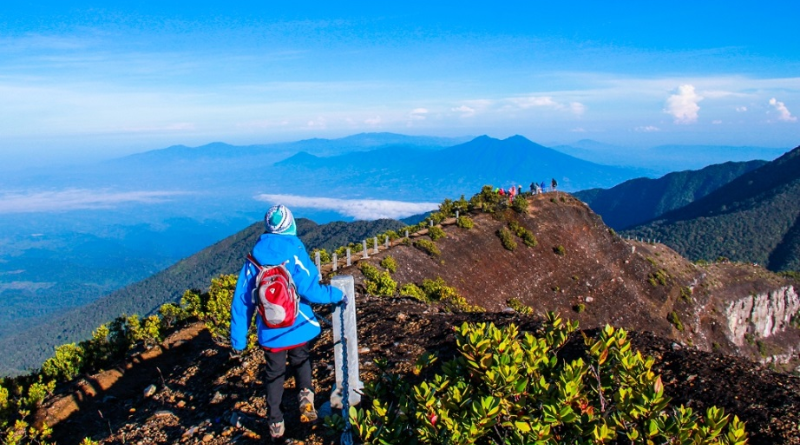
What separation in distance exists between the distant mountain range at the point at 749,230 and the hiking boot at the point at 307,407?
111 meters

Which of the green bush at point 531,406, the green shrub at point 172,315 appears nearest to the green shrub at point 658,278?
the green shrub at point 172,315

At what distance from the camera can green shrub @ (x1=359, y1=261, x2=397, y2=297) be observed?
56.2 ft

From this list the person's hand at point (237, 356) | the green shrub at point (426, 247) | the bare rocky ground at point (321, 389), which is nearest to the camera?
the bare rocky ground at point (321, 389)

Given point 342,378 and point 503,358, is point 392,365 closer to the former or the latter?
point 342,378

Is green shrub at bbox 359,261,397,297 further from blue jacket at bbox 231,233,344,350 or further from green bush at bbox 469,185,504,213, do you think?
green bush at bbox 469,185,504,213

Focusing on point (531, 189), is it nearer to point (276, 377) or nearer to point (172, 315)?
point (172, 315)

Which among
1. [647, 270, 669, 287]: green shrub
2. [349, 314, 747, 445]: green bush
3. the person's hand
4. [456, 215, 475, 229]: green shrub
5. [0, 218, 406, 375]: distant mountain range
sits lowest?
[0, 218, 406, 375]: distant mountain range

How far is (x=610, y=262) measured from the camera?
3647 centimetres

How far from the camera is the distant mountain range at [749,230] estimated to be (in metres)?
99.9

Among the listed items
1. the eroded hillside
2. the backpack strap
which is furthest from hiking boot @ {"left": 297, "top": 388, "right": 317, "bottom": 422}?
the eroded hillside

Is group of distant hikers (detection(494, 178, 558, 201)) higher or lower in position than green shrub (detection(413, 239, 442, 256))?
higher

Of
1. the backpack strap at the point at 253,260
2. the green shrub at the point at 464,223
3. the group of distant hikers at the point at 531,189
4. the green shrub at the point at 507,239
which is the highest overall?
the backpack strap at the point at 253,260

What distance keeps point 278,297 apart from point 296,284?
0.78 ft

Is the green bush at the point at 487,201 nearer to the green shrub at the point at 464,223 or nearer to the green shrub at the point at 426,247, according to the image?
the green shrub at the point at 464,223
